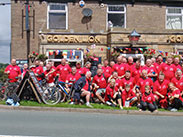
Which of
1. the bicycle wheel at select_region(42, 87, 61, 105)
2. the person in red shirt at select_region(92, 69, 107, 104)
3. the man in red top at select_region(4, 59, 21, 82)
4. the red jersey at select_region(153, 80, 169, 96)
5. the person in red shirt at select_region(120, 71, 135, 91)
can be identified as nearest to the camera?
the red jersey at select_region(153, 80, 169, 96)

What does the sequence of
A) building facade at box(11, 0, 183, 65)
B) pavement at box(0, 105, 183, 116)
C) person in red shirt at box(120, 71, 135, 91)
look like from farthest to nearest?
building facade at box(11, 0, 183, 65)
person in red shirt at box(120, 71, 135, 91)
pavement at box(0, 105, 183, 116)

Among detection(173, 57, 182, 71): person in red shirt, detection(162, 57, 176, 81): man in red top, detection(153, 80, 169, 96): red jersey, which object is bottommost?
detection(153, 80, 169, 96): red jersey

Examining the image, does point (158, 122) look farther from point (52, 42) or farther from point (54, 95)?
point (52, 42)

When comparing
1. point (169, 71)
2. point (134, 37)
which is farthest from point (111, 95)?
point (134, 37)

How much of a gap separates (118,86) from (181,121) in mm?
3038

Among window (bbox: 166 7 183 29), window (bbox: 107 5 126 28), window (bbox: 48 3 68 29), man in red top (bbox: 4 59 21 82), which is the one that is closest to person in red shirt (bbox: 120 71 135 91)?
man in red top (bbox: 4 59 21 82)

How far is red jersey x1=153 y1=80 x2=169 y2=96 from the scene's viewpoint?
10.3 meters

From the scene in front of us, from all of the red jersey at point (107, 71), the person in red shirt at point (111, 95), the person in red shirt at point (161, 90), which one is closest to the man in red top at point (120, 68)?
the red jersey at point (107, 71)

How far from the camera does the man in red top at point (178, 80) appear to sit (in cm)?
1020

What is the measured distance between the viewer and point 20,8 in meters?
17.6

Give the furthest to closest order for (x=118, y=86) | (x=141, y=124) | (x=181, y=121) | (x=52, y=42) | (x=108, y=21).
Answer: (x=108, y=21), (x=52, y=42), (x=118, y=86), (x=181, y=121), (x=141, y=124)

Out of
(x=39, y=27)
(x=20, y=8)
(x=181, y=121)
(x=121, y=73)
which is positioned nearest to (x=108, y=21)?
(x=39, y=27)

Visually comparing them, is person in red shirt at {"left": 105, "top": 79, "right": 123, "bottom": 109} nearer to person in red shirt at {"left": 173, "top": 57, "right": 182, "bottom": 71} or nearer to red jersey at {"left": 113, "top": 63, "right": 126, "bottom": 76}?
A: red jersey at {"left": 113, "top": 63, "right": 126, "bottom": 76}

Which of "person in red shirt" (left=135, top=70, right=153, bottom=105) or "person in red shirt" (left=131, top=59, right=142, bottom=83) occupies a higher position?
"person in red shirt" (left=131, top=59, right=142, bottom=83)
